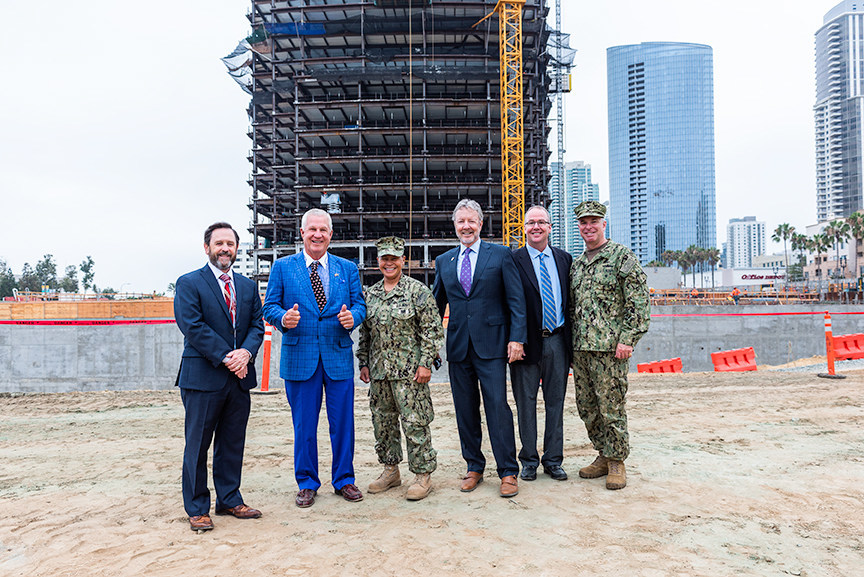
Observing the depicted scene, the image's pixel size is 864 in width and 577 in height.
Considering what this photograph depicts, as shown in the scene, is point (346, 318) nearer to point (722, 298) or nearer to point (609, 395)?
point (609, 395)

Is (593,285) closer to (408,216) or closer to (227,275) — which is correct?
(227,275)

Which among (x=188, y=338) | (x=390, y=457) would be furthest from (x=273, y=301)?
(x=390, y=457)

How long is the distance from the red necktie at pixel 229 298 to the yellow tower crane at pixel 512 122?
123 feet

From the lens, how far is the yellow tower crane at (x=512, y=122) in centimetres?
4050

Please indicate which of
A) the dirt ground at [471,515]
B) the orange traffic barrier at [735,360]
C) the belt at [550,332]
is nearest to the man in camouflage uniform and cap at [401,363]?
the dirt ground at [471,515]

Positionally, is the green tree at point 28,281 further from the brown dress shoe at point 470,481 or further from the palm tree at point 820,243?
the palm tree at point 820,243

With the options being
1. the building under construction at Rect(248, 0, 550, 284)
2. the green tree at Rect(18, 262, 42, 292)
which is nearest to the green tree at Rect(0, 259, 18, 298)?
the green tree at Rect(18, 262, 42, 292)

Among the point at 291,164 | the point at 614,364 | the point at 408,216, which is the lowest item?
the point at 614,364

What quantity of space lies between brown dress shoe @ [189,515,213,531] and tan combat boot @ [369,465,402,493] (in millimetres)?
1259

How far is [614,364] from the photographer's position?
14.2 ft

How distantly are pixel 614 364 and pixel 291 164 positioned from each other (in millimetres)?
49505

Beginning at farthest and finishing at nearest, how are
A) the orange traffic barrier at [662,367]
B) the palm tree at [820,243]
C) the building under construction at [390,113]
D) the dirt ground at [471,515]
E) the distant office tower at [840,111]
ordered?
1. the distant office tower at [840,111]
2. the palm tree at [820,243]
3. the building under construction at [390,113]
4. the orange traffic barrier at [662,367]
5. the dirt ground at [471,515]

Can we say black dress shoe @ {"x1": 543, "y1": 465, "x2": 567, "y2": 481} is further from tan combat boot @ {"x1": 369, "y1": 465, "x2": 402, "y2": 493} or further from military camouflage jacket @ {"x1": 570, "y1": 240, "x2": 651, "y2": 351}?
tan combat boot @ {"x1": 369, "y1": 465, "x2": 402, "y2": 493}

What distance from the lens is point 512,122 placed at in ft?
135
